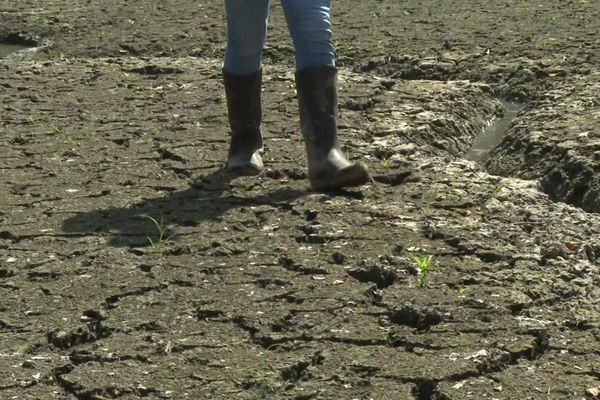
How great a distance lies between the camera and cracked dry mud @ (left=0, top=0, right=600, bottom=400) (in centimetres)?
323

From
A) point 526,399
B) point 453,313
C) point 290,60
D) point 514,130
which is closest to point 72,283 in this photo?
point 453,313

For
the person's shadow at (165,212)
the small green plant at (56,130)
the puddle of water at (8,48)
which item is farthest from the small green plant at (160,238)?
the puddle of water at (8,48)

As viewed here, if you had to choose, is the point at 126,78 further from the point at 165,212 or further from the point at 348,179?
the point at 348,179

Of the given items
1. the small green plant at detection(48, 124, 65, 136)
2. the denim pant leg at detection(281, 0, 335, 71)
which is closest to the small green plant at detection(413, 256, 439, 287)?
the denim pant leg at detection(281, 0, 335, 71)

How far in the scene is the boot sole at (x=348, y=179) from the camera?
441cm

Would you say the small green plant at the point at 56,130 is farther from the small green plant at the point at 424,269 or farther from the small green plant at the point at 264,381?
the small green plant at the point at 264,381

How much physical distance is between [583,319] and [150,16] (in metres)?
5.74

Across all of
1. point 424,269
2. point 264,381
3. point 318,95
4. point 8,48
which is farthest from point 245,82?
point 8,48

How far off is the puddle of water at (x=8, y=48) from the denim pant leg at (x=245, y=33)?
3.68 metres

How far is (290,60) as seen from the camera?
7348 millimetres

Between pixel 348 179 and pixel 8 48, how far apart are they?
4.55 meters

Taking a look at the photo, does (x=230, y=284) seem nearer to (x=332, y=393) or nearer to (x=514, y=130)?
(x=332, y=393)

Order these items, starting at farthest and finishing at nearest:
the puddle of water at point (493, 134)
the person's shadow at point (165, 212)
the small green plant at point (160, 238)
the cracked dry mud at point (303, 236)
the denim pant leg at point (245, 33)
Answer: the puddle of water at point (493, 134) → the denim pant leg at point (245, 33) → the person's shadow at point (165, 212) → the small green plant at point (160, 238) → the cracked dry mud at point (303, 236)

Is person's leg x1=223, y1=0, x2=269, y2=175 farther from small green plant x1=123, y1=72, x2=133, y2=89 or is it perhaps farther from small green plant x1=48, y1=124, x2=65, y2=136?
small green plant x1=123, y1=72, x2=133, y2=89
